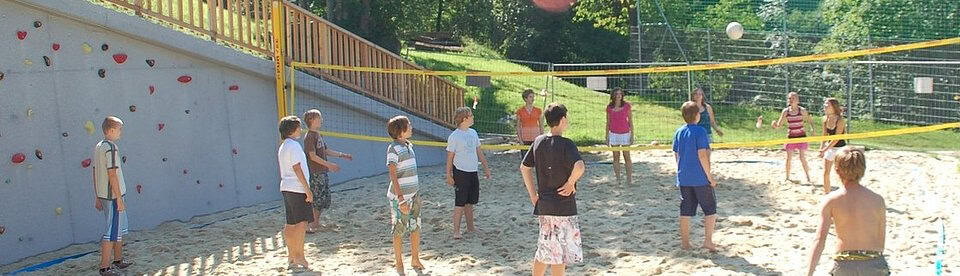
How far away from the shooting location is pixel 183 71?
33.1 feet

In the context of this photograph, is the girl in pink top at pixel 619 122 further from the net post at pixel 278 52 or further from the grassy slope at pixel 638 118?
the grassy slope at pixel 638 118

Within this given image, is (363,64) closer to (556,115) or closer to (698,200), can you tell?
(698,200)

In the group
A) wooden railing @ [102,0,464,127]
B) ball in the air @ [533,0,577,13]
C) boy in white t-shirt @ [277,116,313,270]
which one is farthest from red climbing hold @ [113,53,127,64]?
ball in the air @ [533,0,577,13]

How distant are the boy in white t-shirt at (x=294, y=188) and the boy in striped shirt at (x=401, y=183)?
2.12 ft

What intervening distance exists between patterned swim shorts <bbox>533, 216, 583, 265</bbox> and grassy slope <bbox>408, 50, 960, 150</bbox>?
31.2ft

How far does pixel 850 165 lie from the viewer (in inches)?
186

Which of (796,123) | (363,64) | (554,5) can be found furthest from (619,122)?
(554,5)

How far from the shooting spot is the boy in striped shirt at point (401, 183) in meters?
7.28

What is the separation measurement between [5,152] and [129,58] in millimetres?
1578

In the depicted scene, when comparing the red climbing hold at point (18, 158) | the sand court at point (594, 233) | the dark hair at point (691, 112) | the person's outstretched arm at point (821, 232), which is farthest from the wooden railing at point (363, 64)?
the person's outstretched arm at point (821, 232)

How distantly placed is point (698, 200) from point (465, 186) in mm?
1963

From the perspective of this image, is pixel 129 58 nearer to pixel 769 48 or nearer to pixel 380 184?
pixel 380 184

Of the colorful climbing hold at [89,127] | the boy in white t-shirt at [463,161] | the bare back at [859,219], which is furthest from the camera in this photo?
the colorful climbing hold at [89,127]

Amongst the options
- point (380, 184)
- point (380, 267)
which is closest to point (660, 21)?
point (380, 184)
